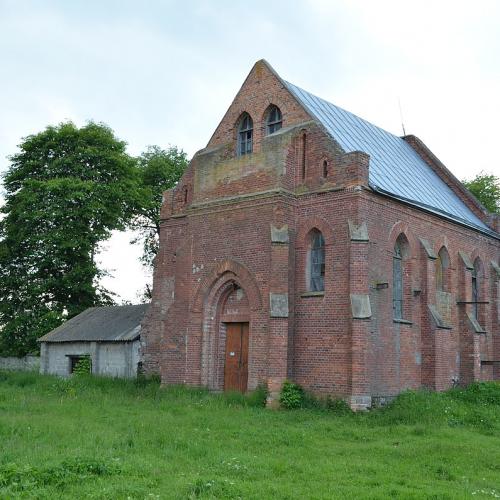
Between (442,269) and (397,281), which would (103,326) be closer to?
(397,281)

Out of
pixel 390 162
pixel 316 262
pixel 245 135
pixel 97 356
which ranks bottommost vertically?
pixel 97 356

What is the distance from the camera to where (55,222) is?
35.3 meters

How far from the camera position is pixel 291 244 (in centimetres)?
2009

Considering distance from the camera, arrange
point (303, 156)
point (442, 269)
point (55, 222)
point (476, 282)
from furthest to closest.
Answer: point (55, 222) < point (476, 282) < point (442, 269) < point (303, 156)

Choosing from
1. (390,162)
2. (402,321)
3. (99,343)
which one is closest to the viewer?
(402,321)

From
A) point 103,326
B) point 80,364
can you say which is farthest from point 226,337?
point 80,364

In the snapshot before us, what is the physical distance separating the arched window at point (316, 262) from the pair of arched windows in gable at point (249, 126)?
4063 mm

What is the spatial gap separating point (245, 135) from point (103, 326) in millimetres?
11990

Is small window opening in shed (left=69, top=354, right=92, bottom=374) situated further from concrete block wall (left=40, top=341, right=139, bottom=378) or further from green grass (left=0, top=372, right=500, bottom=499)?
green grass (left=0, top=372, right=500, bottom=499)

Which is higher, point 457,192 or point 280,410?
point 457,192

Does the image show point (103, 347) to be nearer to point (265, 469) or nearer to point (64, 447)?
point (64, 447)

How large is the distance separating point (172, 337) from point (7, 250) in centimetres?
1679

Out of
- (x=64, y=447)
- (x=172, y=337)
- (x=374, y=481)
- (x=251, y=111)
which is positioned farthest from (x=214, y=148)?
(x=374, y=481)

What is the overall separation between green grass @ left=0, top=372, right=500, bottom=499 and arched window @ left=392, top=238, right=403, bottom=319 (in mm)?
2862
